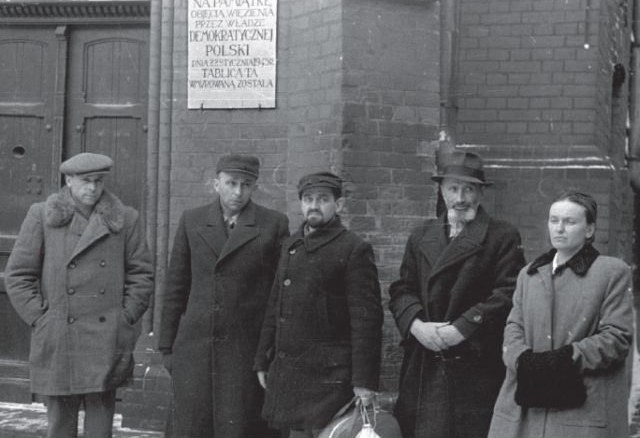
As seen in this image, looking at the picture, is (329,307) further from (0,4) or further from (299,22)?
(0,4)

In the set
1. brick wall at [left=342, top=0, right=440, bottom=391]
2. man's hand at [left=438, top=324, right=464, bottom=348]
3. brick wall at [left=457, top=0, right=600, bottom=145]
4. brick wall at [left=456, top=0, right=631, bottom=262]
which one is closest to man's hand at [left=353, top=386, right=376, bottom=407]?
man's hand at [left=438, top=324, right=464, bottom=348]

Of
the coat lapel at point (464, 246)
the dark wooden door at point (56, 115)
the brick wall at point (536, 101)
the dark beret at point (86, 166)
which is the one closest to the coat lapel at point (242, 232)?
the dark beret at point (86, 166)

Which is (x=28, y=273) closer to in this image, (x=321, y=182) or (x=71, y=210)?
(x=71, y=210)

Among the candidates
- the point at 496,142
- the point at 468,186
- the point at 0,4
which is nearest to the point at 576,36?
the point at 496,142

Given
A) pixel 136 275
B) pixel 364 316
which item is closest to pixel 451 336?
pixel 364 316

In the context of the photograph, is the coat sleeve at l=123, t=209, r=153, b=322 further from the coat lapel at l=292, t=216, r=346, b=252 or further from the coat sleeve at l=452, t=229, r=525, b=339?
the coat sleeve at l=452, t=229, r=525, b=339

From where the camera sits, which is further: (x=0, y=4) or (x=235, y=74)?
(x=0, y=4)

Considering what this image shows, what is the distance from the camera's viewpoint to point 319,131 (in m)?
6.41

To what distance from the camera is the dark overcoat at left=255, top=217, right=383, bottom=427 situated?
4.91 meters

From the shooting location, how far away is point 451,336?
15.8 feet

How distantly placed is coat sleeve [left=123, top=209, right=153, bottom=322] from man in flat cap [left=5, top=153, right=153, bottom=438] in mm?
12

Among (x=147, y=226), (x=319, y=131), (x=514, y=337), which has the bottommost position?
(x=514, y=337)

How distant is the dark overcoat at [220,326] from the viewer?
530 centimetres

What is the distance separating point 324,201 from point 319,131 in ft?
4.78
